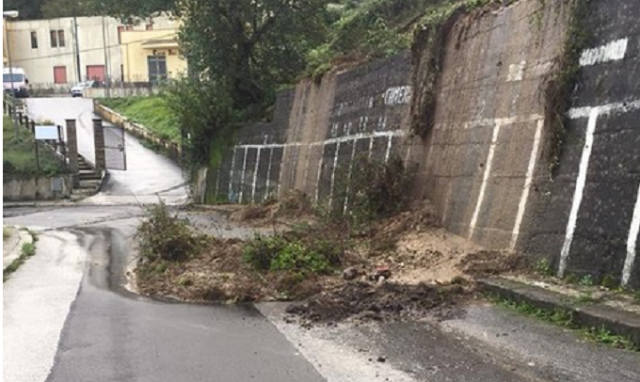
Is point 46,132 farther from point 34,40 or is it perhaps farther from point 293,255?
point 34,40

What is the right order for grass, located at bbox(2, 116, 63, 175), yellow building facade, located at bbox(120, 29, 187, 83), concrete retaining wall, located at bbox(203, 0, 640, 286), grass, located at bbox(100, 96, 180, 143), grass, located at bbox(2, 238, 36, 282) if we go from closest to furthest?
1. concrete retaining wall, located at bbox(203, 0, 640, 286)
2. grass, located at bbox(2, 238, 36, 282)
3. grass, located at bbox(2, 116, 63, 175)
4. grass, located at bbox(100, 96, 180, 143)
5. yellow building facade, located at bbox(120, 29, 187, 83)

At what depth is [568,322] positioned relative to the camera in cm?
652

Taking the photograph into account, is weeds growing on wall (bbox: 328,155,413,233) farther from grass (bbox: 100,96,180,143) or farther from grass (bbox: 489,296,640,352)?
grass (bbox: 100,96,180,143)

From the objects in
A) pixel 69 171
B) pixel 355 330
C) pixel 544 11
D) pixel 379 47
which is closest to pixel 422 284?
pixel 355 330

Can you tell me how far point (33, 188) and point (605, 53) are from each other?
31.6 metres

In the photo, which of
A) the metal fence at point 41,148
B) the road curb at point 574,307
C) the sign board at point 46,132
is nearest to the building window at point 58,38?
the metal fence at point 41,148

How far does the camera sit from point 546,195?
853 cm

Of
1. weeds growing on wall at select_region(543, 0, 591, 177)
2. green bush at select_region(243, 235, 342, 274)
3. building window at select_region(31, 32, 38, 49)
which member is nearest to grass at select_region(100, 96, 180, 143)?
building window at select_region(31, 32, 38, 49)

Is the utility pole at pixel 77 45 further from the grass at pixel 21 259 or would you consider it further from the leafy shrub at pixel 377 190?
the leafy shrub at pixel 377 190

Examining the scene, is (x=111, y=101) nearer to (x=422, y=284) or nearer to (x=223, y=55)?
(x=223, y=55)

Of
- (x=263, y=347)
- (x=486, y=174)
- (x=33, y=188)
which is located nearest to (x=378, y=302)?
(x=263, y=347)

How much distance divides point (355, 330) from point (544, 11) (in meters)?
5.13

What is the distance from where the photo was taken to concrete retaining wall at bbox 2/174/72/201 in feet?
113

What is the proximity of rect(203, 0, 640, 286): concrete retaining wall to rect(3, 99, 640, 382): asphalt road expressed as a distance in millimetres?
1391
